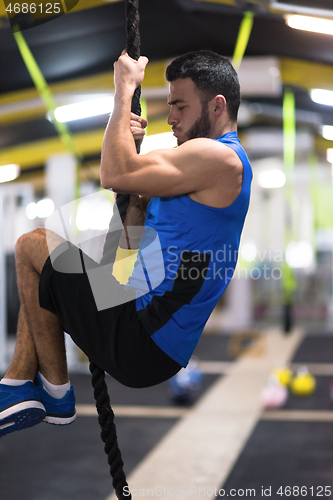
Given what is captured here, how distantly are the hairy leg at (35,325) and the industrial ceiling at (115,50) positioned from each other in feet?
7.26

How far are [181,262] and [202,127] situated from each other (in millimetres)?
382

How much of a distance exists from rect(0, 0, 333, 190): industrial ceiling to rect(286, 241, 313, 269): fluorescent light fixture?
11.4 ft

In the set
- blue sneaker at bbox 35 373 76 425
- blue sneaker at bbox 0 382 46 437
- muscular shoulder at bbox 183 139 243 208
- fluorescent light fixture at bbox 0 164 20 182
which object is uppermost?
muscular shoulder at bbox 183 139 243 208

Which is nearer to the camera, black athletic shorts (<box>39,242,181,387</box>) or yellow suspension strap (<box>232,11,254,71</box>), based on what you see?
black athletic shorts (<box>39,242,181,387</box>)

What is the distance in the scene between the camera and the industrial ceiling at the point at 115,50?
11.6ft

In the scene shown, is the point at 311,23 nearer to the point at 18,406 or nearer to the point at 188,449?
the point at 188,449

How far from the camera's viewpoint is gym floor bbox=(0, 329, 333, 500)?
2877mm

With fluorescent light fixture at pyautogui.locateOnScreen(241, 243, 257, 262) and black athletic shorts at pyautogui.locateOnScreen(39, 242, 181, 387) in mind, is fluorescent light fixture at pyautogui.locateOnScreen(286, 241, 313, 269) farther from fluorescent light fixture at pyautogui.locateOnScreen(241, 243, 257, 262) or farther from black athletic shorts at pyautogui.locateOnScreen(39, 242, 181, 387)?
black athletic shorts at pyautogui.locateOnScreen(39, 242, 181, 387)

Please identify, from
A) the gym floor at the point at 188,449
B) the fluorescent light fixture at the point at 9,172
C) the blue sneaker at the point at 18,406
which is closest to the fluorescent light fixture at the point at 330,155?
the gym floor at the point at 188,449

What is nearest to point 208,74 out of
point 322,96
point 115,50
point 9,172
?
point 115,50

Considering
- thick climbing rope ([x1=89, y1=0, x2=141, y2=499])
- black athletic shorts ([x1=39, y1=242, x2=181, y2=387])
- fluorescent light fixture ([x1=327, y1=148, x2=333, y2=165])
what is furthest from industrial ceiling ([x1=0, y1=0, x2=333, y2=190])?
fluorescent light fixture ([x1=327, y1=148, x2=333, y2=165])

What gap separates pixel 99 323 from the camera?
1.36 m

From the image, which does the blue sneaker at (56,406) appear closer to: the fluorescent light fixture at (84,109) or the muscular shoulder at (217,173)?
the muscular shoulder at (217,173)

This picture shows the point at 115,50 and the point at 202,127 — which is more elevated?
the point at 202,127
